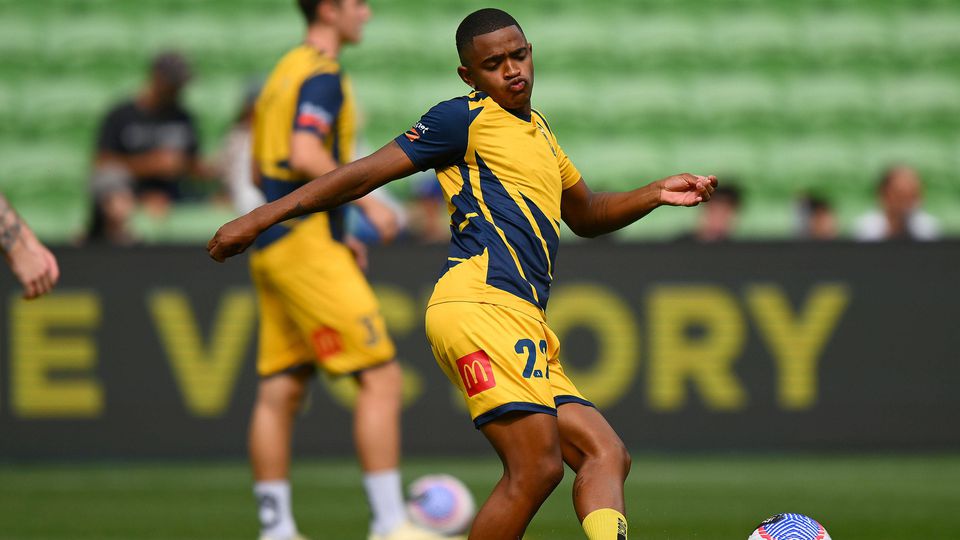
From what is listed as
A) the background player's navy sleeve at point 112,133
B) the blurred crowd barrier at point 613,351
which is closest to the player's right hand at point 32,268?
the blurred crowd barrier at point 613,351

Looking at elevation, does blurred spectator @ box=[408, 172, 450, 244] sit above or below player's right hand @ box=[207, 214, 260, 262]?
below

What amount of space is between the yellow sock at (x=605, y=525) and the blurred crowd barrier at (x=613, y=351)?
15.6 feet

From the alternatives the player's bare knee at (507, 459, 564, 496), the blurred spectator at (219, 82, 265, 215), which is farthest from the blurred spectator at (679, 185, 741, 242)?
the player's bare knee at (507, 459, 564, 496)

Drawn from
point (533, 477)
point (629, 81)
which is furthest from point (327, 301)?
point (629, 81)

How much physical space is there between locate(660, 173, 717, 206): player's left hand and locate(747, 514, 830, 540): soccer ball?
108cm

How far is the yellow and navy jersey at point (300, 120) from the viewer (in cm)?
589

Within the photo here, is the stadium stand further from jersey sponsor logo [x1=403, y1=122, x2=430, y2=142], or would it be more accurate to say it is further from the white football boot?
jersey sponsor logo [x1=403, y1=122, x2=430, y2=142]

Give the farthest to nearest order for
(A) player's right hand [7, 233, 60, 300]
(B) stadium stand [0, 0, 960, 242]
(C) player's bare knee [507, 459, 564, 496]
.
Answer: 1. (B) stadium stand [0, 0, 960, 242]
2. (A) player's right hand [7, 233, 60, 300]
3. (C) player's bare knee [507, 459, 564, 496]

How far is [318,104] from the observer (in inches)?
231

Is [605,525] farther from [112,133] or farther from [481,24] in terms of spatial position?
[112,133]

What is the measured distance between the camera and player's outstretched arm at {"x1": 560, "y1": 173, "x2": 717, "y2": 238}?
460 centimetres

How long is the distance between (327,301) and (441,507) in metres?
1.00

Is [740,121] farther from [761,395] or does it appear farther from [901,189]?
[761,395]

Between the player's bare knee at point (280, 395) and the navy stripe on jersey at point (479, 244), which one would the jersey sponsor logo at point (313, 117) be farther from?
the navy stripe on jersey at point (479, 244)
